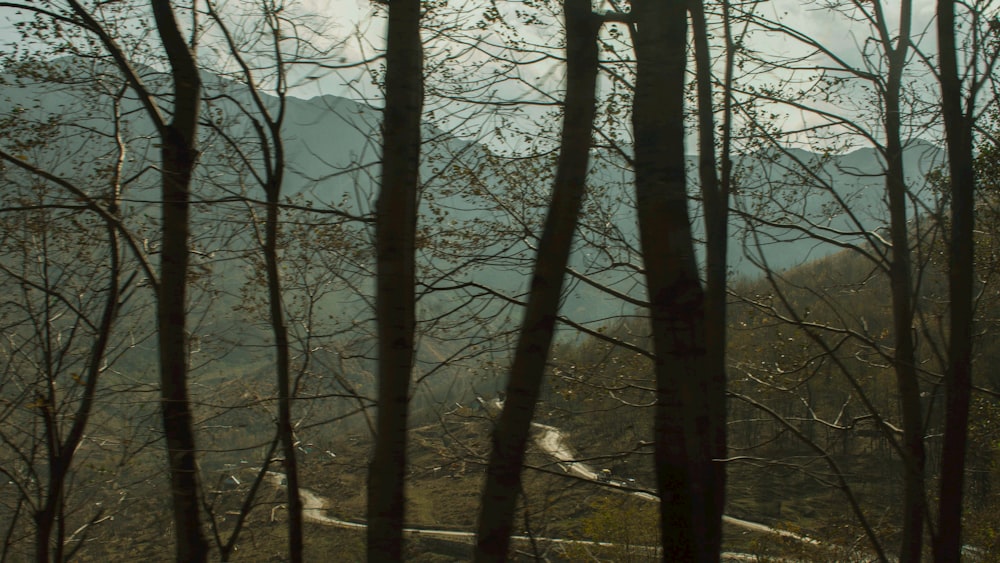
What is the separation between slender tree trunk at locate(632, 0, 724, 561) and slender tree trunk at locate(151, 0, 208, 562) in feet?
9.92

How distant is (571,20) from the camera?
3.74 meters

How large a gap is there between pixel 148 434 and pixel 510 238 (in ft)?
12.8

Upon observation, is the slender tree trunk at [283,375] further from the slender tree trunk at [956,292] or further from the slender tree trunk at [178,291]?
the slender tree trunk at [956,292]

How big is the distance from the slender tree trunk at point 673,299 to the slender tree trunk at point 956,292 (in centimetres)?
380

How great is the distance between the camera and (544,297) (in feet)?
11.6

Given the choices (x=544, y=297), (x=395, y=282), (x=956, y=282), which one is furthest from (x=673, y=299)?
(x=956, y=282)

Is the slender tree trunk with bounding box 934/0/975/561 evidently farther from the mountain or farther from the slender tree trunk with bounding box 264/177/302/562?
the slender tree trunk with bounding box 264/177/302/562

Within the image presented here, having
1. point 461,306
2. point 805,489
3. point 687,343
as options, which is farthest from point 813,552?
point 805,489

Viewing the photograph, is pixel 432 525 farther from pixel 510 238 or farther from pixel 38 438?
pixel 510 238

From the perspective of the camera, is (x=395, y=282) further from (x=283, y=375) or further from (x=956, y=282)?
(x=283, y=375)

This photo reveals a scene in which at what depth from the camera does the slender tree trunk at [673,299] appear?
292 centimetres

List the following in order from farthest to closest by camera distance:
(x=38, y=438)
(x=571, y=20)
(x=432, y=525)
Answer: (x=432, y=525)
(x=38, y=438)
(x=571, y=20)

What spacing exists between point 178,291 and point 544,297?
2806mm

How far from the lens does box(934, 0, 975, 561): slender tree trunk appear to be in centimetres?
579
